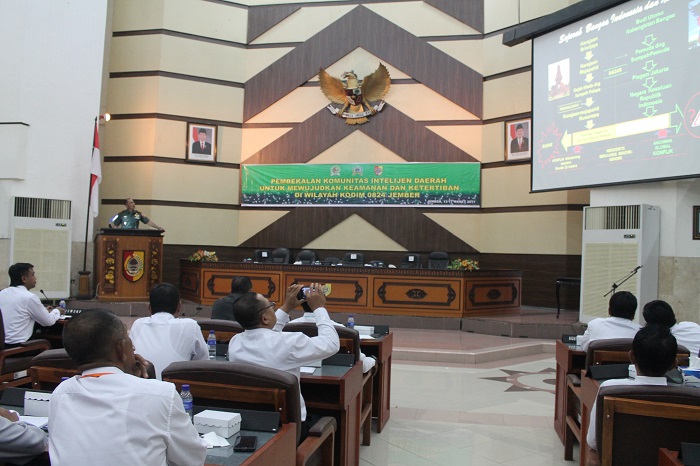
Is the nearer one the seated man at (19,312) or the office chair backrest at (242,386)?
the office chair backrest at (242,386)

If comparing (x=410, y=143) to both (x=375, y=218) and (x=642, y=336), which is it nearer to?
(x=375, y=218)

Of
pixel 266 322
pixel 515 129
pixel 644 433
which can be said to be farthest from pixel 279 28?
pixel 644 433

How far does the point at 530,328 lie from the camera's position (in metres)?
7.61

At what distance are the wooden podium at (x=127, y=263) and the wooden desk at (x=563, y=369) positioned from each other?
22.3ft

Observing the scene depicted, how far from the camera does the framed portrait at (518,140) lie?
9500 millimetres

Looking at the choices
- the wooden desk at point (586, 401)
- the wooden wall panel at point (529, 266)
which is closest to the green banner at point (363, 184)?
the wooden wall panel at point (529, 266)

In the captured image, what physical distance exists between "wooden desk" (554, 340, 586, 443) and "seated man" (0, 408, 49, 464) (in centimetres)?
299

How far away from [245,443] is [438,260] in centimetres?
787

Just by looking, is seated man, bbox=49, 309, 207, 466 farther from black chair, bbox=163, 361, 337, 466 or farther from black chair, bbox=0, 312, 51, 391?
black chair, bbox=0, 312, 51, 391

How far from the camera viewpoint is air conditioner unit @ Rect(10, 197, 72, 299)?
28.0 ft

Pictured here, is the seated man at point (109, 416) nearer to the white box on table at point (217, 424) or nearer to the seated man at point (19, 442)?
the seated man at point (19, 442)

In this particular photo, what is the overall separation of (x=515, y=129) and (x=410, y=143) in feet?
6.06

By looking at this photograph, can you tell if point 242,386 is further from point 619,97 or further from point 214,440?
point 619,97

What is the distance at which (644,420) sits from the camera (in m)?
1.98
